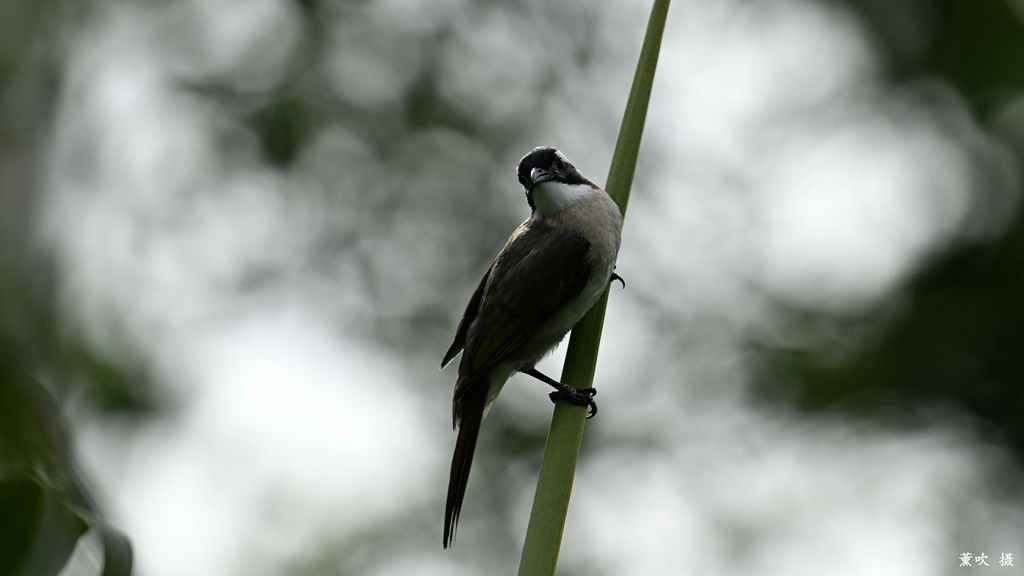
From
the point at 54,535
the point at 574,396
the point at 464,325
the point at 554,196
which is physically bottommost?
the point at 54,535

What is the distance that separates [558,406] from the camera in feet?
4.60

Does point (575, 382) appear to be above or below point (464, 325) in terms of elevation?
below

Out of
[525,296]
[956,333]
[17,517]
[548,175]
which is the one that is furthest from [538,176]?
[956,333]

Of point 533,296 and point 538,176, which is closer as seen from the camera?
point 533,296

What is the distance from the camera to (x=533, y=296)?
2508 mm

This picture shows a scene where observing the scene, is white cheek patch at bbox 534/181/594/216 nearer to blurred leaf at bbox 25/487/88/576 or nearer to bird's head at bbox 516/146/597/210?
bird's head at bbox 516/146/597/210

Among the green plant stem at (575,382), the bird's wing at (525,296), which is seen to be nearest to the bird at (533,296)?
the bird's wing at (525,296)

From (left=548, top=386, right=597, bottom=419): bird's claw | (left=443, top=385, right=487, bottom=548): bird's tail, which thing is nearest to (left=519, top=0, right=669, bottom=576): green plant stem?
(left=548, top=386, right=597, bottom=419): bird's claw

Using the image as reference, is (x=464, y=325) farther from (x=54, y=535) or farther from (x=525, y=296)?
(x=54, y=535)

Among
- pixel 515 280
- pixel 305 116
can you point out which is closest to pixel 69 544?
pixel 515 280

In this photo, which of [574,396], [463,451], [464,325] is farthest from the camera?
[464,325]

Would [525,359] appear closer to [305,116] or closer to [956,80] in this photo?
[305,116]

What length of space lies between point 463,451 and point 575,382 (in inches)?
22.4

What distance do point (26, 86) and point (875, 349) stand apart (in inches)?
318
